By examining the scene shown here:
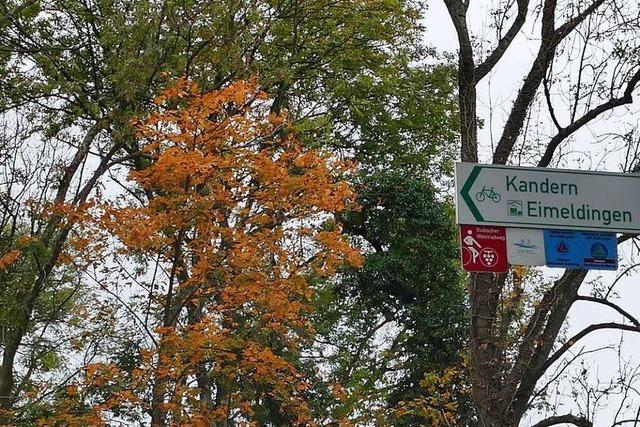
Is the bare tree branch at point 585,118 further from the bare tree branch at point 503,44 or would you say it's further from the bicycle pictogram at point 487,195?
the bicycle pictogram at point 487,195

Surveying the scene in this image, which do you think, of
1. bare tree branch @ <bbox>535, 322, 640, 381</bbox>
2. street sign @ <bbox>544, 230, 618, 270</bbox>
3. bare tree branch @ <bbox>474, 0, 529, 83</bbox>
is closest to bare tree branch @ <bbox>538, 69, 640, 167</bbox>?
bare tree branch @ <bbox>474, 0, 529, 83</bbox>

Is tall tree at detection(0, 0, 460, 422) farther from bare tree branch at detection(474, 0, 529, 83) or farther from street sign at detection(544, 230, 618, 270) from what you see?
street sign at detection(544, 230, 618, 270)

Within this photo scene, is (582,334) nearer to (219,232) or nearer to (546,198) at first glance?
(546,198)

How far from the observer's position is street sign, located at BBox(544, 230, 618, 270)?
335 cm

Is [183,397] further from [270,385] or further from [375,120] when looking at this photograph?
[375,120]

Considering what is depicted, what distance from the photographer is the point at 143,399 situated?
768 centimetres

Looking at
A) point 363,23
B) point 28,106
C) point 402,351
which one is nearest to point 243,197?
point 28,106

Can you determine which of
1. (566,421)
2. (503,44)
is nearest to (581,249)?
(566,421)

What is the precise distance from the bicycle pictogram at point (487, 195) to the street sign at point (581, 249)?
8.7 inches

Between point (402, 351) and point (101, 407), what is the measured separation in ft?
22.0

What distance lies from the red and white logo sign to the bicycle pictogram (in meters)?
0.12

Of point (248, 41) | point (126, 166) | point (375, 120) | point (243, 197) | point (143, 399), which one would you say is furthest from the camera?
point (375, 120)

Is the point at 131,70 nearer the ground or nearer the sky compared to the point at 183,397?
nearer the sky

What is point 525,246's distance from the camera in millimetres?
3354
